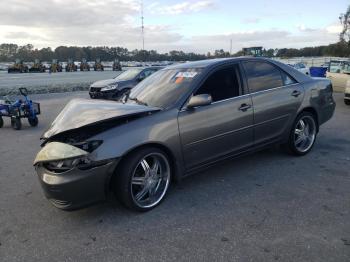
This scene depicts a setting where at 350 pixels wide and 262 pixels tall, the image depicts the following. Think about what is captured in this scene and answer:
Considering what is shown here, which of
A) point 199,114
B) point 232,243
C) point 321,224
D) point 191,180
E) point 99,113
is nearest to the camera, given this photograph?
point 232,243

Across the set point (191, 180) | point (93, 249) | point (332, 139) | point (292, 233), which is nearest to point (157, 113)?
point (191, 180)

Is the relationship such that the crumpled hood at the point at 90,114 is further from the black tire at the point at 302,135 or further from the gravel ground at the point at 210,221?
the black tire at the point at 302,135

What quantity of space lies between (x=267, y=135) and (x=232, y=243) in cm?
222

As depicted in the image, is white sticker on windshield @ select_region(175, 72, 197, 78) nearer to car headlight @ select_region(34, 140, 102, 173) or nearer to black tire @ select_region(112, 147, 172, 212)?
black tire @ select_region(112, 147, 172, 212)

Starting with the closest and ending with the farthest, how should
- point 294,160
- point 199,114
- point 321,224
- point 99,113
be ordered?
point 321,224
point 99,113
point 199,114
point 294,160

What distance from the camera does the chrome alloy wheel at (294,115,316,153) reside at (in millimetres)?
5293

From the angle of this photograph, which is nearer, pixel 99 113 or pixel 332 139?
pixel 99 113

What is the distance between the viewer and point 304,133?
5.39 m

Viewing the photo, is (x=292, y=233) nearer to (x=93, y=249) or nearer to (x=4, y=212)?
(x=93, y=249)

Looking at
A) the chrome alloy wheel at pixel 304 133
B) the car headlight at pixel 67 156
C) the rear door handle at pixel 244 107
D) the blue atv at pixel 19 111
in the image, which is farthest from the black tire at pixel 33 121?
the chrome alloy wheel at pixel 304 133

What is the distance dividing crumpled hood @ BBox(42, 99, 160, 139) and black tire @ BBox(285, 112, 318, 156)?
8.24 ft

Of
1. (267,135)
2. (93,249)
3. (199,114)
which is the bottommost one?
(93,249)

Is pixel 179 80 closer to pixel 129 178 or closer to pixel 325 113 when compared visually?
pixel 129 178

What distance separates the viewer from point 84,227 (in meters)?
3.32
